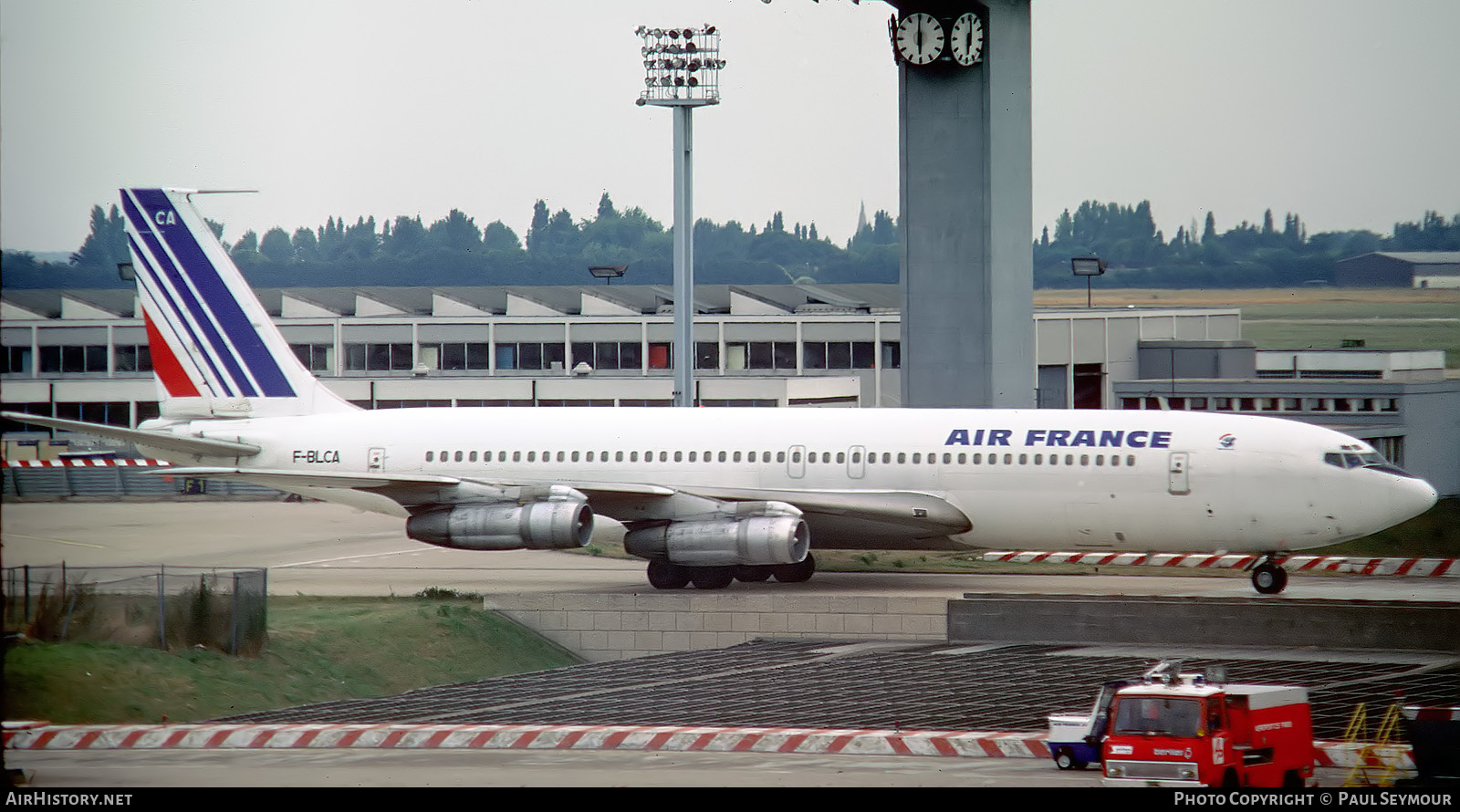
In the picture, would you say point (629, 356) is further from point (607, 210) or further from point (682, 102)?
point (607, 210)

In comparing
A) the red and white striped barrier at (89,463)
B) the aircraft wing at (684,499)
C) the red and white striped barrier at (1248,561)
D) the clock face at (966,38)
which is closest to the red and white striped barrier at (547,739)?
the aircraft wing at (684,499)

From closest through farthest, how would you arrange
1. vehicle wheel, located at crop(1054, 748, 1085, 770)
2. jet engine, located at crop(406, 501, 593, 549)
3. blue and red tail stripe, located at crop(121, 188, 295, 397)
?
1. vehicle wheel, located at crop(1054, 748, 1085, 770)
2. jet engine, located at crop(406, 501, 593, 549)
3. blue and red tail stripe, located at crop(121, 188, 295, 397)

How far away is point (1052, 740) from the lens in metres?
21.2

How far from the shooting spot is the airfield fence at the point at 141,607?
27.4 meters

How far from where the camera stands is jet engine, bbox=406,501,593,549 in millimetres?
33562

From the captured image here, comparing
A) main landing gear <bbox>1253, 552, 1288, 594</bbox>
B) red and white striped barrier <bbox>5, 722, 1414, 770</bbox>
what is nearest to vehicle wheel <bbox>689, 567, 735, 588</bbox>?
main landing gear <bbox>1253, 552, 1288, 594</bbox>

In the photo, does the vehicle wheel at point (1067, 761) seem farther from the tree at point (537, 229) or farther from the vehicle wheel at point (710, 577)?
the tree at point (537, 229)

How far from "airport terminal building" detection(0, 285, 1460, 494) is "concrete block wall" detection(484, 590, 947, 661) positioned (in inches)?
1177

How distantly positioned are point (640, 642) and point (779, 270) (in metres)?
99.4

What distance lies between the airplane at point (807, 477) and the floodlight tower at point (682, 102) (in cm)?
1759

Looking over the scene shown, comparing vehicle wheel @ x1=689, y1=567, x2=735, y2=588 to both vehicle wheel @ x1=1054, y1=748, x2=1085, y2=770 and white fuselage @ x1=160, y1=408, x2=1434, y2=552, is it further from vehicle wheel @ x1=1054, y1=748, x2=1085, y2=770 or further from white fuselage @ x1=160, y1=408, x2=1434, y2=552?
vehicle wheel @ x1=1054, y1=748, x2=1085, y2=770

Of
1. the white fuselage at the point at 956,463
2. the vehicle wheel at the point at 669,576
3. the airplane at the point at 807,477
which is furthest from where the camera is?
the vehicle wheel at the point at 669,576

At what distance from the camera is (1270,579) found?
1318 inches
